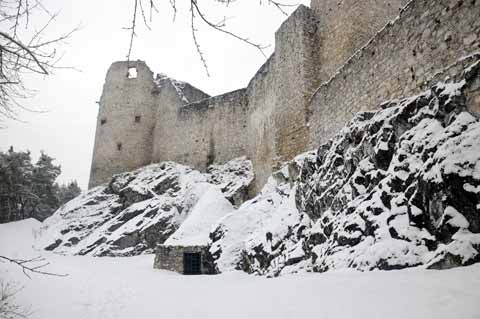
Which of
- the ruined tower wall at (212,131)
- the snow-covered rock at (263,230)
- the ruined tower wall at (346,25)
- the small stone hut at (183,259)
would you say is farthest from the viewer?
the ruined tower wall at (212,131)

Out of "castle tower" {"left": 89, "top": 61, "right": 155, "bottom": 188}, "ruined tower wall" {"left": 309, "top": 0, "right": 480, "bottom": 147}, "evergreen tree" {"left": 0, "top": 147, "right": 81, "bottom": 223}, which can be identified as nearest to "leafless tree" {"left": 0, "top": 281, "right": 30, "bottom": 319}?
"ruined tower wall" {"left": 309, "top": 0, "right": 480, "bottom": 147}

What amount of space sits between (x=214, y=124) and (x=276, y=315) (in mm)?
14790

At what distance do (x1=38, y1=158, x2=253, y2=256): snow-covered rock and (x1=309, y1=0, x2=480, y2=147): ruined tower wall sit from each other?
7633 mm

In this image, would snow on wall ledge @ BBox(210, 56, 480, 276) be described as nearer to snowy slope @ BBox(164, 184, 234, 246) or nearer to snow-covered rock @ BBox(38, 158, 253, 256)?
snowy slope @ BBox(164, 184, 234, 246)

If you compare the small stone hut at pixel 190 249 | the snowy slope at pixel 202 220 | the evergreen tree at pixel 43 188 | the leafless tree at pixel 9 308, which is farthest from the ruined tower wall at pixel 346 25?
the evergreen tree at pixel 43 188

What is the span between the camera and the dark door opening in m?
10.8

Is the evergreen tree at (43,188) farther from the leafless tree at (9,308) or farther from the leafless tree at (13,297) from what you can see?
the leafless tree at (9,308)

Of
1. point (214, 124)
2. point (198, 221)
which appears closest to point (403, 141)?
point (198, 221)

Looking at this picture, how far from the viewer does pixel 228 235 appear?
9.77 metres

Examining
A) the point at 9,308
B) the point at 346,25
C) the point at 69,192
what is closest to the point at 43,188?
the point at 69,192

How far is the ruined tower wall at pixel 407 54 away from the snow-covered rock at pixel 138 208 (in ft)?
25.0

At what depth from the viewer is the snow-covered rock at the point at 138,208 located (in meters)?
14.2

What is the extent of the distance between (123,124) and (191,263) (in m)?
13.6

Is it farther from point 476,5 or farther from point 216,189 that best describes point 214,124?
point 476,5
